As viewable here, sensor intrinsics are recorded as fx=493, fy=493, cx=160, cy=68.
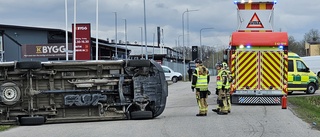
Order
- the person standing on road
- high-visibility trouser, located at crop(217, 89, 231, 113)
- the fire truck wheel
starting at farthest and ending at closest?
high-visibility trouser, located at crop(217, 89, 231, 113) < the person standing on road < the fire truck wheel

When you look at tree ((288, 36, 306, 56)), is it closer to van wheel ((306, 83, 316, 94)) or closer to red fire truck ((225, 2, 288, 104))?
van wheel ((306, 83, 316, 94))

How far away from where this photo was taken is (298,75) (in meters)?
25.9

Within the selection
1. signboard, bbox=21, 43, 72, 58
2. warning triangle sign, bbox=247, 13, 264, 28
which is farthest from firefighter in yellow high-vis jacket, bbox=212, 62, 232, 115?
signboard, bbox=21, 43, 72, 58

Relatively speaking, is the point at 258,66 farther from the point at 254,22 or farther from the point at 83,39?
the point at 83,39

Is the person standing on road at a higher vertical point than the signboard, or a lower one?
lower

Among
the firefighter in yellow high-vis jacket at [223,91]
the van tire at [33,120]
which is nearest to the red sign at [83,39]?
the firefighter in yellow high-vis jacket at [223,91]

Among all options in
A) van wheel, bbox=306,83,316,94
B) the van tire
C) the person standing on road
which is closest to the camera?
the van tire

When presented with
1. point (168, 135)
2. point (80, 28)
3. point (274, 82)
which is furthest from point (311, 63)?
point (168, 135)

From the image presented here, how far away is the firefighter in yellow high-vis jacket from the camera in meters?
15.9

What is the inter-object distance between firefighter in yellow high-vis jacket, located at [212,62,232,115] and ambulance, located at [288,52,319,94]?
1007 centimetres

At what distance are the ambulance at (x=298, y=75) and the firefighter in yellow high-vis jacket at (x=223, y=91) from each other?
33.1ft

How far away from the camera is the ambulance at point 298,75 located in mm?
25609

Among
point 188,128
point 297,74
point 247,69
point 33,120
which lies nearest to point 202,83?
point 188,128

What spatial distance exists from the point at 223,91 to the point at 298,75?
10905 millimetres
